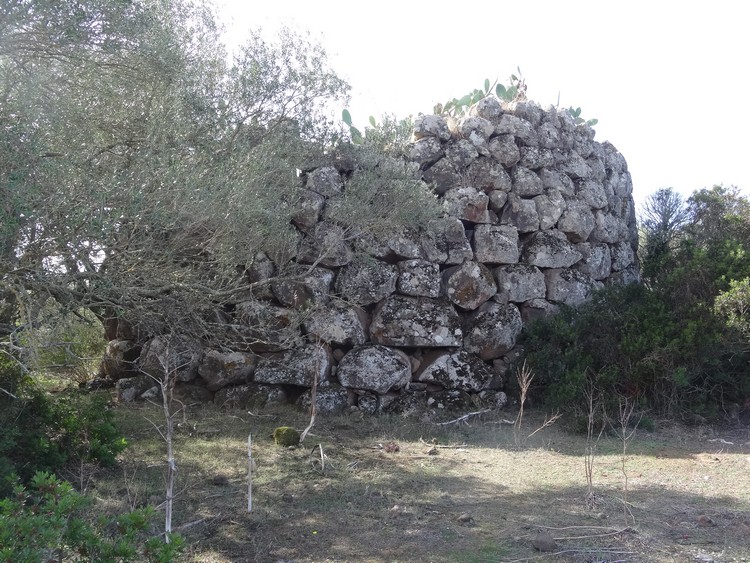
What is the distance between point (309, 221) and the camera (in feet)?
26.3

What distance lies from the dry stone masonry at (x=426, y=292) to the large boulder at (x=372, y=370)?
0.5 inches

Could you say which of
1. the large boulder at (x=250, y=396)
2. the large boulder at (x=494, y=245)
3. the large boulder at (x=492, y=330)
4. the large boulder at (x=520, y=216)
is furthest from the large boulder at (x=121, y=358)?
the large boulder at (x=520, y=216)

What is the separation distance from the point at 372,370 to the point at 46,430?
12.0ft

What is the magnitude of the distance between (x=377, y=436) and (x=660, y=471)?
2634 mm

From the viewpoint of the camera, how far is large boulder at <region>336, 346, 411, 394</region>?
25.6 ft

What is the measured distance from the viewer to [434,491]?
5125 mm

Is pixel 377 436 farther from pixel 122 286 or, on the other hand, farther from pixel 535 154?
pixel 535 154

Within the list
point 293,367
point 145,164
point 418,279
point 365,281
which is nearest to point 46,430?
point 145,164

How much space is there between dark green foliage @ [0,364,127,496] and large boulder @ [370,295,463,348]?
3410 millimetres

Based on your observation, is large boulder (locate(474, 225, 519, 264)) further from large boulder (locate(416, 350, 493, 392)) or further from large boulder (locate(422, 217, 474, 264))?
large boulder (locate(416, 350, 493, 392))

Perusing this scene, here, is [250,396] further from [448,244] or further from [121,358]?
[448,244]

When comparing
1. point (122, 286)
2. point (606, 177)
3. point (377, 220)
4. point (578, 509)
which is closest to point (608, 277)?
point (606, 177)

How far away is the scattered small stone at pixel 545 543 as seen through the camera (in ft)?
12.9

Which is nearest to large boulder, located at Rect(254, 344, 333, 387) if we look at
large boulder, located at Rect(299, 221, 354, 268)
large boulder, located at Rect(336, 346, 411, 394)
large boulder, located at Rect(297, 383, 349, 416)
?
large boulder, located at Rect(297, 383, 349, 416)
